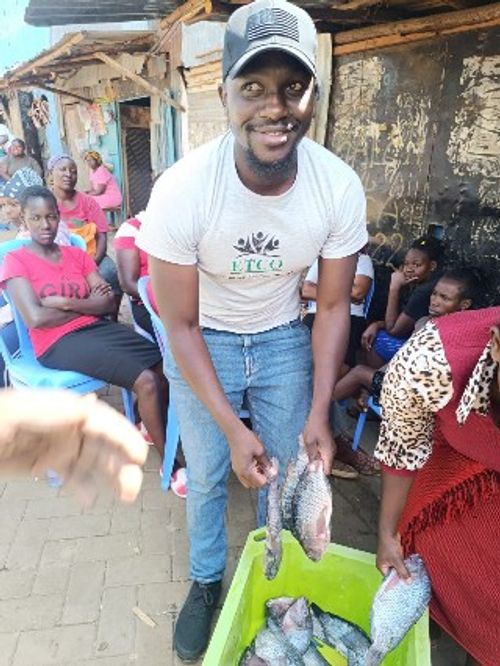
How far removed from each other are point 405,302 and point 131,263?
2108 mm

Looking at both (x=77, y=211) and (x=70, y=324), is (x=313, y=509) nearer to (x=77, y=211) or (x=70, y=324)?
(x=70, y=324)

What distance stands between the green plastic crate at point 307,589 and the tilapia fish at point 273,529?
93 millimetres

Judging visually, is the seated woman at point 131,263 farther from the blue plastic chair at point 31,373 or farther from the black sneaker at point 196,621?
the black sneaker at point 196,621

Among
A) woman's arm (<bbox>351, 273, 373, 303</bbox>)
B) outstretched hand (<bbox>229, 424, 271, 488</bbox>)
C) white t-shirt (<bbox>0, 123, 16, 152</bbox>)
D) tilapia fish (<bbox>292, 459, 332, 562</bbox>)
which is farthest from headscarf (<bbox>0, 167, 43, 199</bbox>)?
white t-shirt (<bbox>0, 123, 16, 152</bbox>)

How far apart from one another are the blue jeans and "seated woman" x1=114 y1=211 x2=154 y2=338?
5.79 feet

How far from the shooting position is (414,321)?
11.6ft

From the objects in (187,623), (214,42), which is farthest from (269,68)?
(214,42)

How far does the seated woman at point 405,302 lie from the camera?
354 cm

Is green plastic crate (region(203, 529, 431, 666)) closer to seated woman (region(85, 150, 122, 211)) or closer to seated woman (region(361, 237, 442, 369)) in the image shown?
seated woman (region(361, 237, 442, 369))

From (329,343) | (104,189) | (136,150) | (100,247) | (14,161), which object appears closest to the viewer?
(329,343)

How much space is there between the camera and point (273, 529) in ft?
5.97

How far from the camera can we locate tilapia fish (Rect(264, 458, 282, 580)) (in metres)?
1.82

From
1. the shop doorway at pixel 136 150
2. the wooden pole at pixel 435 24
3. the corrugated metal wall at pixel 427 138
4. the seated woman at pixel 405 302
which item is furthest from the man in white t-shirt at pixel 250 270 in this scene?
the shop doorway at pixel 136 150

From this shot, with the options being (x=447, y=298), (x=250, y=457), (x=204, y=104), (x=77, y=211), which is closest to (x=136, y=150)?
(x=204, y=104)
